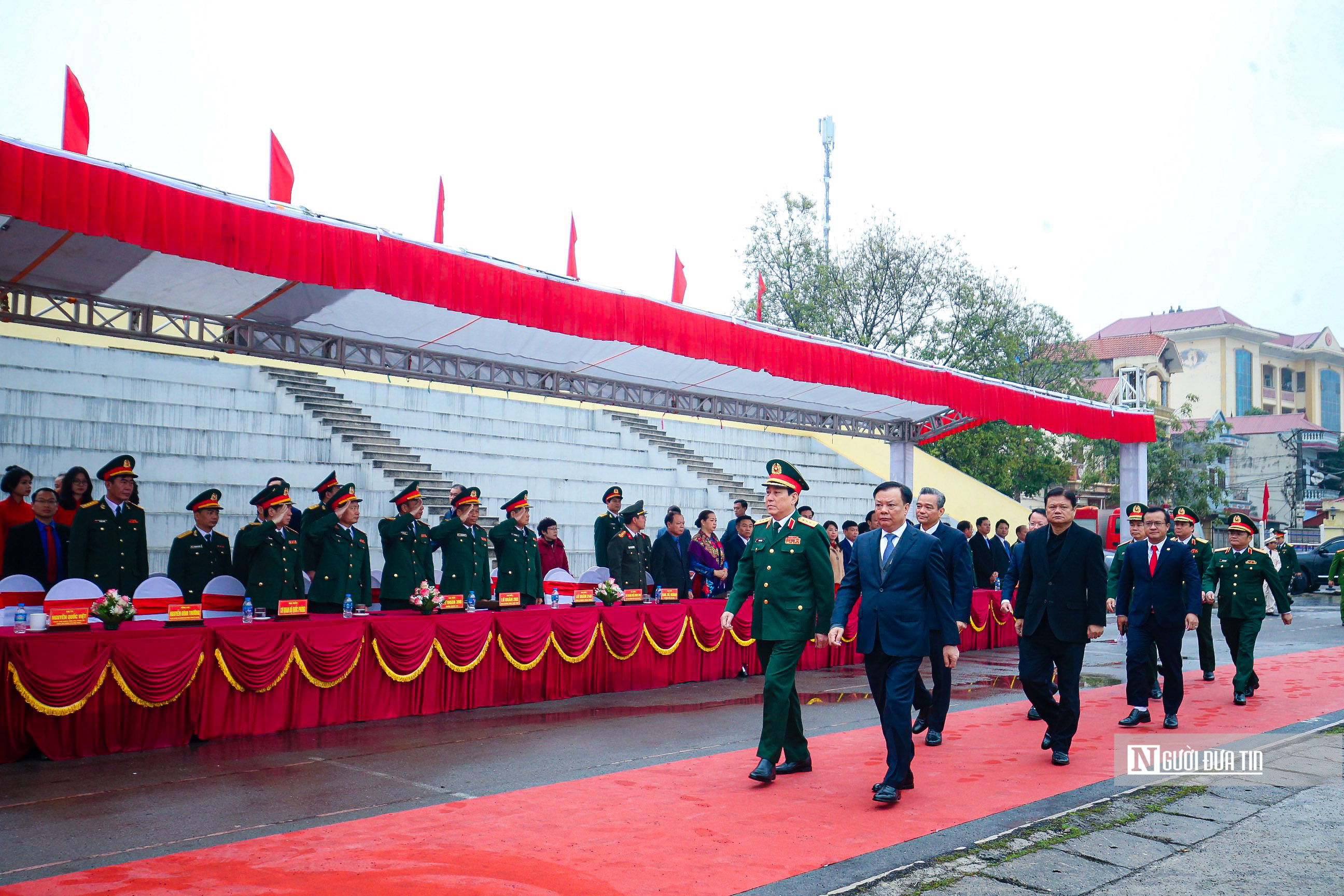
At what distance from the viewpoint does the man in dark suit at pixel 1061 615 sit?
18.1ft

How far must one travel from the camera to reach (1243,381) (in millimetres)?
57594

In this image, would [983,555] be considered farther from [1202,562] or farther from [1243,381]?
[1243,381]

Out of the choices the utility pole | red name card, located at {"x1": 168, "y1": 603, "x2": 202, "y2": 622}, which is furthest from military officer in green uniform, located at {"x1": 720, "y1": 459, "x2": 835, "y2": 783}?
the utility pole

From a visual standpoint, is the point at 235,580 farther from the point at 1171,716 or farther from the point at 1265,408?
the point at 1265,408

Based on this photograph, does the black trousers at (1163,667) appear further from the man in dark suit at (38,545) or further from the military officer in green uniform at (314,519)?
the man in dark suit at (38,545)

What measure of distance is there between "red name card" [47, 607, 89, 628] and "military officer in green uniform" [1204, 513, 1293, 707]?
26.7 ft

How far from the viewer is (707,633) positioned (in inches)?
357

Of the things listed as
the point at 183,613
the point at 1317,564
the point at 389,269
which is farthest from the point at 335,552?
the point at 1317,564

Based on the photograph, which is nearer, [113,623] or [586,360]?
[113,623]

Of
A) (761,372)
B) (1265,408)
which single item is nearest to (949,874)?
(761,372)

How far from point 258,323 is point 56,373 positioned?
4512 millimetres

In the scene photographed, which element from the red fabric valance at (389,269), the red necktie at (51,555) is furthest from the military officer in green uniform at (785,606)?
the red necktie at (51,555)

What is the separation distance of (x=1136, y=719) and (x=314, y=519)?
625cm

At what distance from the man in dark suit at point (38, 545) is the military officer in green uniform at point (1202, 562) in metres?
8.35
